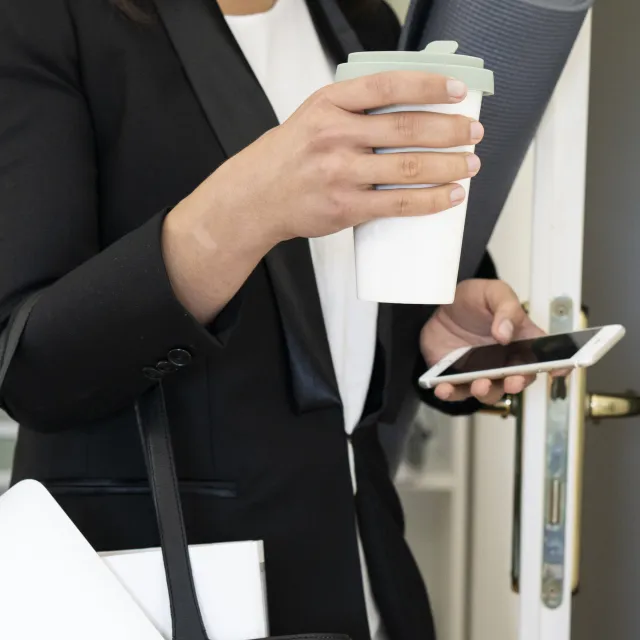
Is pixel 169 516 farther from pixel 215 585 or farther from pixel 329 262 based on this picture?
pixel 329 262

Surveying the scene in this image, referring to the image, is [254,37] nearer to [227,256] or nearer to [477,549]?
[227,256]

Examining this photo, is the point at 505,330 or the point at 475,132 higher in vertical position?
the point at 475,132

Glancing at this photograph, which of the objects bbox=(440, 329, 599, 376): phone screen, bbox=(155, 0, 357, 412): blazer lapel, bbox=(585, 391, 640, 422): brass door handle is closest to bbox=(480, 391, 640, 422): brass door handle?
bbox=(585, 391, 640, 422): brass door handle

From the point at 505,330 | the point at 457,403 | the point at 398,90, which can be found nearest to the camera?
the point at 398,90

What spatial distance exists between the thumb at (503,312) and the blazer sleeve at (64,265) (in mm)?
320

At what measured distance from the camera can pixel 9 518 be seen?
0.54m

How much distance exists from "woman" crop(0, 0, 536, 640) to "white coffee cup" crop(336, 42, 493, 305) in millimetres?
20

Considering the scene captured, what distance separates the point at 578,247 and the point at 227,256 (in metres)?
0.46

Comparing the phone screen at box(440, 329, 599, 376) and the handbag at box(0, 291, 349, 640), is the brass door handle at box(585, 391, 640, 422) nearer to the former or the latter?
the phone screen at box(440, 329, 599, 376)

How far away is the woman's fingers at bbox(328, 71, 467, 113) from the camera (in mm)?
429

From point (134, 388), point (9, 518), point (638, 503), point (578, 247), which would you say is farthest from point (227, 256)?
point (638, 503)

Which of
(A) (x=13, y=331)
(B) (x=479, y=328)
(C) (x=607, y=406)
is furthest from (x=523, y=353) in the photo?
(A) (x=13, y=331)

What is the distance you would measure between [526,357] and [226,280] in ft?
1.08

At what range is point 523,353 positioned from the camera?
74 centimetres
